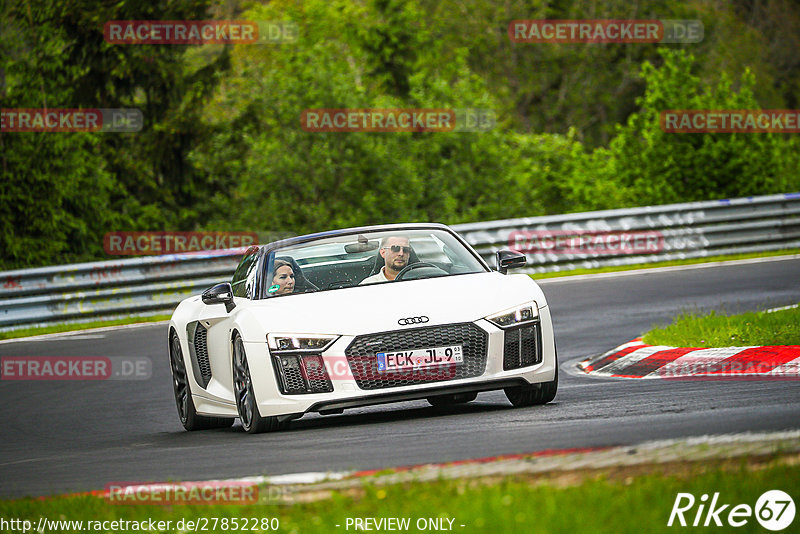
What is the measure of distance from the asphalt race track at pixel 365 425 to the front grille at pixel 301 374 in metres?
0.29

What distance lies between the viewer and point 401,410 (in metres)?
10.2

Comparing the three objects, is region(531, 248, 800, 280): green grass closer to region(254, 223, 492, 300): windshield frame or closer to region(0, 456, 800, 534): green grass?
region(254, 223, 492, 300): windshield frame

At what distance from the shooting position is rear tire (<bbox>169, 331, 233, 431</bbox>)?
10.4 metres

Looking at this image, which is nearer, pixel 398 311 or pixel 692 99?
pixel 398 311

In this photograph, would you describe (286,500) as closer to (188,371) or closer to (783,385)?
(783,385)

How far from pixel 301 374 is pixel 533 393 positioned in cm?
167

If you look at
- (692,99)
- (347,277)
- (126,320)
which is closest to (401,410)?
(347,277)

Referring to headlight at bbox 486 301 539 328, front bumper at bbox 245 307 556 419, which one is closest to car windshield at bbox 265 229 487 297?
headlight at bbox 486 301 539 328

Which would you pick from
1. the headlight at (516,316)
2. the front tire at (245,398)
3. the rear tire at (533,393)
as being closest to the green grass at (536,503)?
the front tire at (245,398)

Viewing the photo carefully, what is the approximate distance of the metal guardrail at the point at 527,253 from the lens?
61.2 feet

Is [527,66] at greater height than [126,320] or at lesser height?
greater

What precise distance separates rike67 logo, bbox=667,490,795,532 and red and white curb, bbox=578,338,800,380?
16.2 ft

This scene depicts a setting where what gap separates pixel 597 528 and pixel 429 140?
31376 mm

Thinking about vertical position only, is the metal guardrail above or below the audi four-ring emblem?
below
